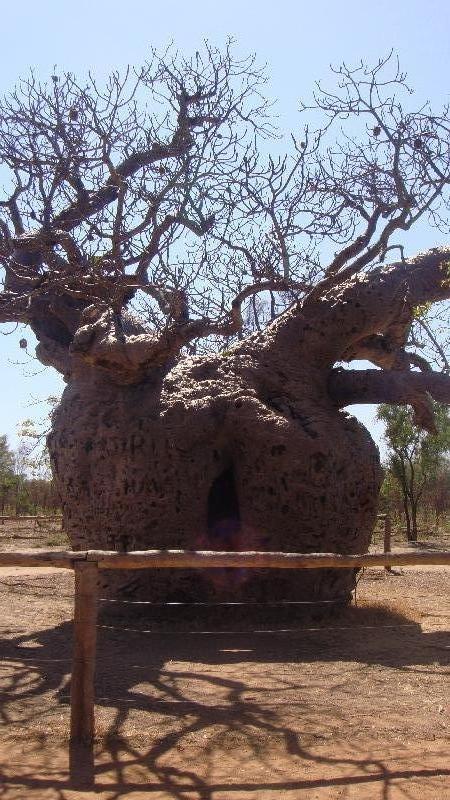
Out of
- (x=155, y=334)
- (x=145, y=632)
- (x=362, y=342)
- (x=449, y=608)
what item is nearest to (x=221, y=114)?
(x=155, y=334)

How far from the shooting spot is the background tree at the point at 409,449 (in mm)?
18203

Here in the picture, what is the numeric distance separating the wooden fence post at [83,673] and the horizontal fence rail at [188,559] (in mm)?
122

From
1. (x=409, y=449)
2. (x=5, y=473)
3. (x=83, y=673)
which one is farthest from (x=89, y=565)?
(x=5, y=473)

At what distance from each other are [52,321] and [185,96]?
11.0ft

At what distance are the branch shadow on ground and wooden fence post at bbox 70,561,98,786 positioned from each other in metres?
0.08

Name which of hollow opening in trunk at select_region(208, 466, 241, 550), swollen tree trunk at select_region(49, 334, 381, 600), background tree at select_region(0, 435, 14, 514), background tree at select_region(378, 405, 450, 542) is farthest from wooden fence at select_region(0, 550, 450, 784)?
background tree at select_region(0, 435, 14, 514)

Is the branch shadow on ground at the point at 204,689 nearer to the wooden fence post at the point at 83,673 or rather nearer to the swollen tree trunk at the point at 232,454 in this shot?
the wooden fence post at the point at 83,673

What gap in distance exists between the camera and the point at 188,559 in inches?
186

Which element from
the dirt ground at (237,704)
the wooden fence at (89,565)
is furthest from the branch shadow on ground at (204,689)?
the wooden fence at (89,565)

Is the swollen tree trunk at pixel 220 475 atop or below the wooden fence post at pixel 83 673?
atop

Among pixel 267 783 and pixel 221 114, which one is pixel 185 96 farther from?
pixel 267 783

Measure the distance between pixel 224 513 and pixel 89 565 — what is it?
3598 millimetres

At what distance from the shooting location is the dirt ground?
11.7ft

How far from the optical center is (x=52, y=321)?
882 cm
